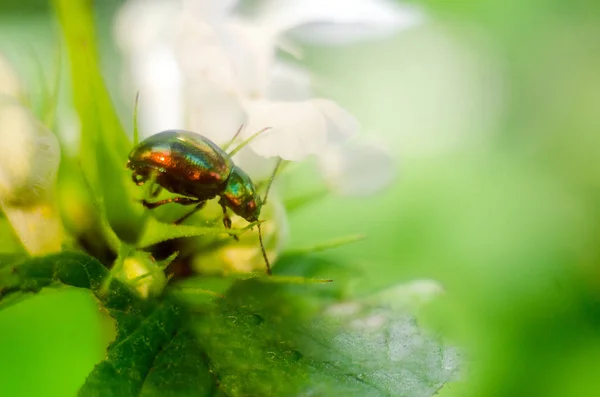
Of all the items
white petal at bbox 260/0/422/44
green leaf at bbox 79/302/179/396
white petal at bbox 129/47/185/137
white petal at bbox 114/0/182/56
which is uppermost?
white petal at bbox 260/0/422/44

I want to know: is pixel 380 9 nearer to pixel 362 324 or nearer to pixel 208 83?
pixel 208 83

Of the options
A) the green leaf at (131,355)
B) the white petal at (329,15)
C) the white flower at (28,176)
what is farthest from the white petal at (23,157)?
the white petal at (329,15)

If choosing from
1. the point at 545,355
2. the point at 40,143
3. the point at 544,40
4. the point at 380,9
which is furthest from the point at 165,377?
the point at 544,40

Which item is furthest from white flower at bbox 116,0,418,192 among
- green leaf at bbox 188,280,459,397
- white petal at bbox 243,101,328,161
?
green leaf at bbox 188,280,459,397

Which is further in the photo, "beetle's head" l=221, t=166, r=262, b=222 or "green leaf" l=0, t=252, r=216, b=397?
"beetle's head" l=221, t=166, r=262, b=222

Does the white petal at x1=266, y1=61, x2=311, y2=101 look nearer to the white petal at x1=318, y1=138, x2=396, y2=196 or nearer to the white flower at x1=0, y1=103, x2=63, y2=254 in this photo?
the white petal at x1=318, y1=138, x2=396, y2=196

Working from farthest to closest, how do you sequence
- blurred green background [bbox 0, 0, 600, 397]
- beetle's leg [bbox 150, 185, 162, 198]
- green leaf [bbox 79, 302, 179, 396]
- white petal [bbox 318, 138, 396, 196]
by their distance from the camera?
blurred green background [bbox 0, 0, 600, 397]
white petal [bbox 318, 138, 396, 196]
beetle's leg [bbox 150, 185, 162, 198]
green leaf [bbox 79, 302, 179, 396]

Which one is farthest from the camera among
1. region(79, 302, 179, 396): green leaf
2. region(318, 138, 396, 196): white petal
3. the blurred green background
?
the blurred green background

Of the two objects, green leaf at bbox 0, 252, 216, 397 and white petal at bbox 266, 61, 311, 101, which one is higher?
white petal at bbox 266, 61, 311, 101

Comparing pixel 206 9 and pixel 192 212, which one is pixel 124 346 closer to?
pixel 192 212
